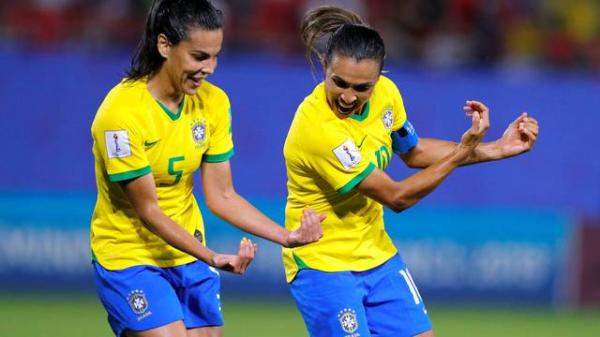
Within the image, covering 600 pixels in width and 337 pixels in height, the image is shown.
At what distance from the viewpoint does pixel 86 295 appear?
11.5 m

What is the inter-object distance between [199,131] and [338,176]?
72 cm

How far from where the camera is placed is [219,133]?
5852 mm

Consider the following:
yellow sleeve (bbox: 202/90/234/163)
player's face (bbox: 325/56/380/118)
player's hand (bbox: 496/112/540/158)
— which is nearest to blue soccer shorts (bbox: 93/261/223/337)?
yellow sleeve (bbox: 202/90/234/163)

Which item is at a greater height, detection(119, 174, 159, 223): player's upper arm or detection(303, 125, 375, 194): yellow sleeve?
detection(303, 125, 375, 194): yellow sleeve

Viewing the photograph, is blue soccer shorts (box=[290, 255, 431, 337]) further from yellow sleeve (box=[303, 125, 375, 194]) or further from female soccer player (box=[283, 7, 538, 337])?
yellow sleeve (box=[303, 125, 375, 194])

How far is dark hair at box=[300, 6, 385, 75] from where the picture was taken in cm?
553

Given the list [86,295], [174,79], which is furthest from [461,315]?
[174,79]

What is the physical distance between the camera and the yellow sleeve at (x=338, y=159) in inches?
224

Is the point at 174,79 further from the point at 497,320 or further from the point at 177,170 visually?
the point at 497,320

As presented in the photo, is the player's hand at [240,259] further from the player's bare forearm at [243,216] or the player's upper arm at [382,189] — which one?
the player's upper arm at [382,189]

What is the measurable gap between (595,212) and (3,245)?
6.47 m

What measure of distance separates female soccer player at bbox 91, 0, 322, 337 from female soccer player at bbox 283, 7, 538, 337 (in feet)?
1.16

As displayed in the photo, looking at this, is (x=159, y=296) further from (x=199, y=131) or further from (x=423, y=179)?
(x=423, y=179)

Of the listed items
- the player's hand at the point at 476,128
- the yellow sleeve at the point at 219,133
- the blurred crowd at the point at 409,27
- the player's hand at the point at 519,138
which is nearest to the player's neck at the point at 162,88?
the yellow sleeve at the point at 219,133
